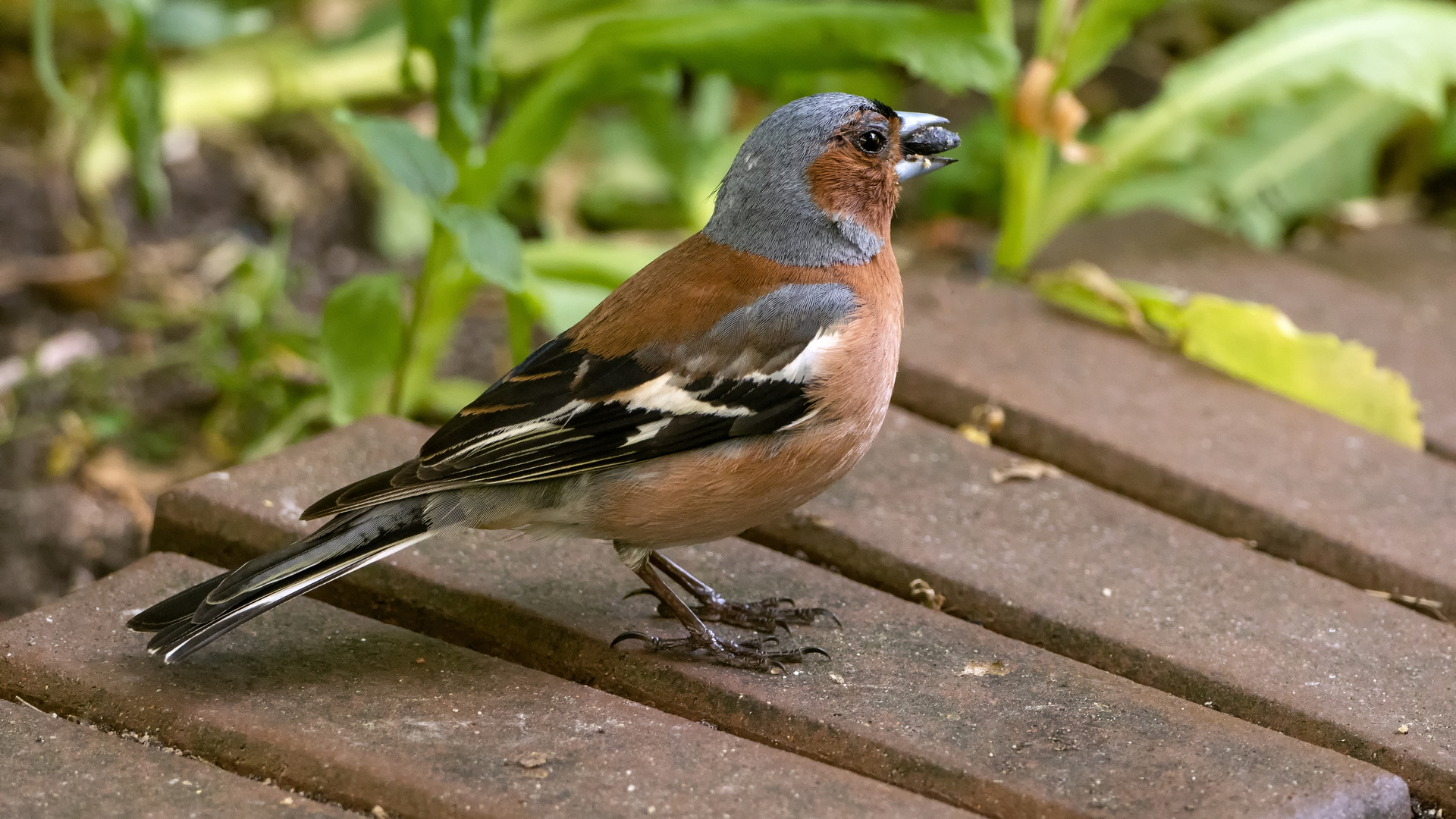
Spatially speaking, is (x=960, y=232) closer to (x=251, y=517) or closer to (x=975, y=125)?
(x=975, y=125)

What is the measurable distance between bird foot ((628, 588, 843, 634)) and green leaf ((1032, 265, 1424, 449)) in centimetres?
144

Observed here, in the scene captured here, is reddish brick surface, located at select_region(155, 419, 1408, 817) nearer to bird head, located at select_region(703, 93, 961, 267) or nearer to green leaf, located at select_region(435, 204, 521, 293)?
green leaf, located at select_region(435, 204, 521, 293)

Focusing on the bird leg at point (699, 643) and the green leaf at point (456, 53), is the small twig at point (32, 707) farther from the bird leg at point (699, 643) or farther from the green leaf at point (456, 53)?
the green leaf at point (456, 53)

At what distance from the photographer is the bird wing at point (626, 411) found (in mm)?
2371

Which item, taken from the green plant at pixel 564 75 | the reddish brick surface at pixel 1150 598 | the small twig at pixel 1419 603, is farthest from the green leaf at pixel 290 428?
the small twig at pixel 1419 603

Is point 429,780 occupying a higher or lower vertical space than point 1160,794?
higher

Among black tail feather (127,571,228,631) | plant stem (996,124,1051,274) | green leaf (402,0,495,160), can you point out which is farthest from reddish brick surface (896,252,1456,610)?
black tail feather (127,571,228,631)

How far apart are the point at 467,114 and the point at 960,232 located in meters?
1.86

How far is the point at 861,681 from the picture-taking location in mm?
2318

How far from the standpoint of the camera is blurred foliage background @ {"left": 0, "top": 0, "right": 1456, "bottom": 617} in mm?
3289

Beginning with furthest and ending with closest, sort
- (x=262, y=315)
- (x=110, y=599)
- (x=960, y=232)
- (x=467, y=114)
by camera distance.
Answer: (x=960, y=232) < (x=262, y=315) < (x=467, y=114) < (x=110, y=599)

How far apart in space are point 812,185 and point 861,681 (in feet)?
2.80

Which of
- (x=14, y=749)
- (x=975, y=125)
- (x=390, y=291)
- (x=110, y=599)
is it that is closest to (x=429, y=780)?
(x=14, y=749)

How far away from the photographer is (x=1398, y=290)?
409 centimetres
